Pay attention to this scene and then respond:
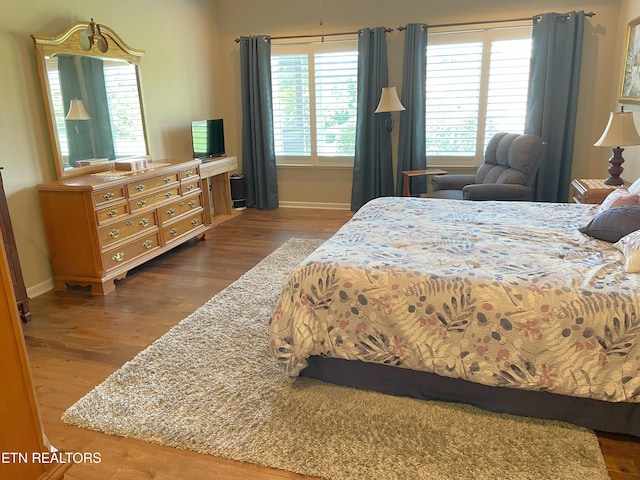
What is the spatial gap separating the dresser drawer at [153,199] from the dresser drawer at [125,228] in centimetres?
8

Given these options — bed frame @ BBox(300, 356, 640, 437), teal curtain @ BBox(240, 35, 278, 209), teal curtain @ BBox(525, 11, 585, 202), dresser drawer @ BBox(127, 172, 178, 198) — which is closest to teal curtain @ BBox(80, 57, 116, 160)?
dresser drawer @ BBox(127, 172, 178, 198)

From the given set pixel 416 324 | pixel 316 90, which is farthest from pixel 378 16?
pixel 416 324

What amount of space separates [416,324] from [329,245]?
2.27 feet

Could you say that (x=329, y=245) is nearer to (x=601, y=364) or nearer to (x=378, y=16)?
(x=601, y=364)

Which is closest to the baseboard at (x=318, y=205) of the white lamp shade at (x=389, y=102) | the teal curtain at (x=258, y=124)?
the teal curtain at (x=258, y=124)

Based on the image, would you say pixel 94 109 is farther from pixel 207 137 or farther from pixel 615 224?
pixel 615 224

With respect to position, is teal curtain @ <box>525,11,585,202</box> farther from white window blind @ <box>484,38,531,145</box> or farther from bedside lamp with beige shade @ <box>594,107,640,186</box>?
bedside lamp with beige shade @ <box>594,107,640,186</box>

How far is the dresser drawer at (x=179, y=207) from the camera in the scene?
425 cm

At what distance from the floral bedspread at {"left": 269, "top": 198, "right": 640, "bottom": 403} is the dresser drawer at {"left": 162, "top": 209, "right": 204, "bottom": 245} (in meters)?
2.33

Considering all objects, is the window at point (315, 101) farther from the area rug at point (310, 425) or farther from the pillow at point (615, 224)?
the area rug at point (310, 425)

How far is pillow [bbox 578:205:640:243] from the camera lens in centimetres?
238

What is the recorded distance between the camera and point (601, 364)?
1.83m

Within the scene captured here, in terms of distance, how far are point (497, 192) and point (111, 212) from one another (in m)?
3.29

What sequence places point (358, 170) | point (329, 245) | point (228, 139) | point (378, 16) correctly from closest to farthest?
1. point (329, 245)
2. point (378, 16)
3. point (358, 170)
4. point (228, 139)
